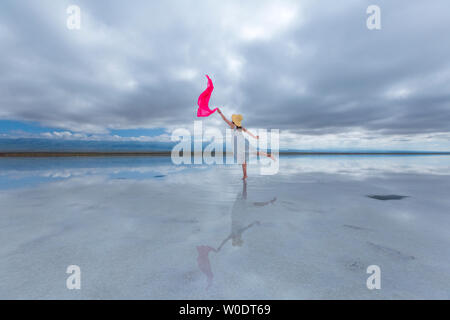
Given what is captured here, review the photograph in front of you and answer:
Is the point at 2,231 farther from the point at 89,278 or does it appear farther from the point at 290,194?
the point at 290,194

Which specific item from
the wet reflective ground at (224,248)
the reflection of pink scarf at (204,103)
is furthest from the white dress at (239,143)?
the wet reflective ground at (224,248)

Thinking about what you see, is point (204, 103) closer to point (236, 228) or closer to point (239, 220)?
point (239, 220)

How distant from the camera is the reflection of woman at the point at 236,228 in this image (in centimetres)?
221

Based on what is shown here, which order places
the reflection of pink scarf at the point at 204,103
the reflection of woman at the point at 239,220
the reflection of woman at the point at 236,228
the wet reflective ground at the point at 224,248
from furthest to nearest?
1. the reflection of pink scarf at the point at 204,103
2. the reflection of woman at the point at 239,220
3. the reflection of woman at the point at 236,228
4. the wet reflective ground at the point at 224,248

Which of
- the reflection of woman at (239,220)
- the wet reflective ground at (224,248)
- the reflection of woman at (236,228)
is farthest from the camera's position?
the reflection of woman at (239,220)

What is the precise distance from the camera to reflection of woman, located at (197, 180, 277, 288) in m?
2.21

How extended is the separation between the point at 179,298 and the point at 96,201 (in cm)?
447

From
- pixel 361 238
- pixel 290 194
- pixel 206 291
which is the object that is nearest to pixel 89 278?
pixel 206 291

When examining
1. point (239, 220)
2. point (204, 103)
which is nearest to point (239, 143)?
point (204, 103)

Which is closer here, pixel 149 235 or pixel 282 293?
pixel 282 293

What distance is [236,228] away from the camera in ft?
10.9

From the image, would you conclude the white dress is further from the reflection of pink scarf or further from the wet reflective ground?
the wet reflective ground

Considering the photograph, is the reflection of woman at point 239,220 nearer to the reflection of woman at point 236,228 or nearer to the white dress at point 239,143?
the reflection of woman at point 236,228

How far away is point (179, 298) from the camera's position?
5.74 ft
